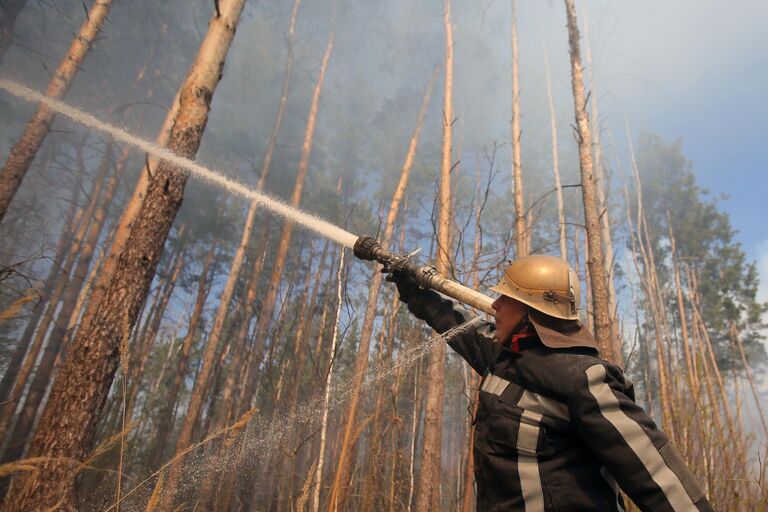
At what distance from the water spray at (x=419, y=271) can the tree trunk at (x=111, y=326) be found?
1618mm

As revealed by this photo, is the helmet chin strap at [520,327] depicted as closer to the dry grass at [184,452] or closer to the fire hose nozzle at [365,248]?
the fire hose nozzle at [365,248]

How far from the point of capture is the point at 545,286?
1.84m

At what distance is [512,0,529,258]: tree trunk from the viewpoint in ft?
22.0

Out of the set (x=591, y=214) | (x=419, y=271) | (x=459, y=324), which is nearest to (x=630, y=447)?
(x=459, y=324)

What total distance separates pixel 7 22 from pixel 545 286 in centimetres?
1486

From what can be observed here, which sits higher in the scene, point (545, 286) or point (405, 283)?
point (405, 283)

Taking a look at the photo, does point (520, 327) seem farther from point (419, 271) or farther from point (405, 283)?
point (405, 283)

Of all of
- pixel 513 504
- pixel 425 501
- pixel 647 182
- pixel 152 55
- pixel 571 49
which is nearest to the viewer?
pixel 513 504

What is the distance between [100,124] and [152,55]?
1764 centimetres

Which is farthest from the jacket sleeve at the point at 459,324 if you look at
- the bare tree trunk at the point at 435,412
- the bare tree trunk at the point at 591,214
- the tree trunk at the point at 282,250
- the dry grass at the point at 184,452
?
the tree trunk at the point at 282,250

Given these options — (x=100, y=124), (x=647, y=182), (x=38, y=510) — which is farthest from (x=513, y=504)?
(x=647, y=182)

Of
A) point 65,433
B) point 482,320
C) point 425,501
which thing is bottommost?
point 425,501

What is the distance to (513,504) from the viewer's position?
1.44 meters

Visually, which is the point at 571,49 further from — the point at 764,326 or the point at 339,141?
the point at 764,326
